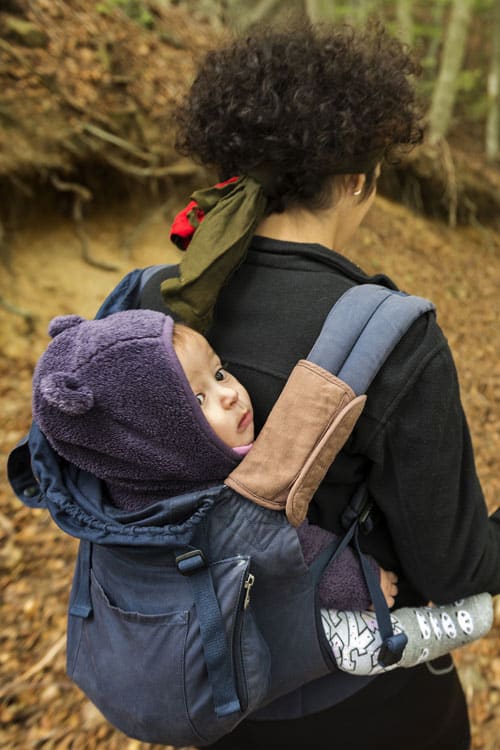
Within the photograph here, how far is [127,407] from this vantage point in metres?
1.04

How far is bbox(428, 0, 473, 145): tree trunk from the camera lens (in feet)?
27.1

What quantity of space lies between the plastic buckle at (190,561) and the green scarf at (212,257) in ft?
1.59

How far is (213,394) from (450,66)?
9389 millimetres

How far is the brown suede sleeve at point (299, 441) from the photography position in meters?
1.05

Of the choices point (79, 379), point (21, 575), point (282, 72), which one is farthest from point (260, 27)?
point (21, 575)

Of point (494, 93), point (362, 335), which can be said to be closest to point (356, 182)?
point (362, 335)

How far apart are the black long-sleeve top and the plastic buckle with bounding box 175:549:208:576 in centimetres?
33

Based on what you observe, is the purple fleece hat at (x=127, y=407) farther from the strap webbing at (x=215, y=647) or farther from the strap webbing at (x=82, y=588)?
the strap webbing at (x=82, y=588)

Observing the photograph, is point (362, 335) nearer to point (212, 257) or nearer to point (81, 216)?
point (212, 257)

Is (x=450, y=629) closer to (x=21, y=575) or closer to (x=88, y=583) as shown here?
(x=88, y=583)

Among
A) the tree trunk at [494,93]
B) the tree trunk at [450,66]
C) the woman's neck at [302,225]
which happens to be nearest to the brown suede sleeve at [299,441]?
the woman's neck at [302,225]

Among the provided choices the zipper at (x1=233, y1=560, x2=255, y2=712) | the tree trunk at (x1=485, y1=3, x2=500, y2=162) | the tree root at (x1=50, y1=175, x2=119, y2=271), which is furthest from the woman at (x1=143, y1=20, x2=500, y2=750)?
the tree trunk at (x1=485, y1=3, x2=500, y2=162)

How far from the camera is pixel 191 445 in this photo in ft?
3.54

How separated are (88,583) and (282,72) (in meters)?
1.29
